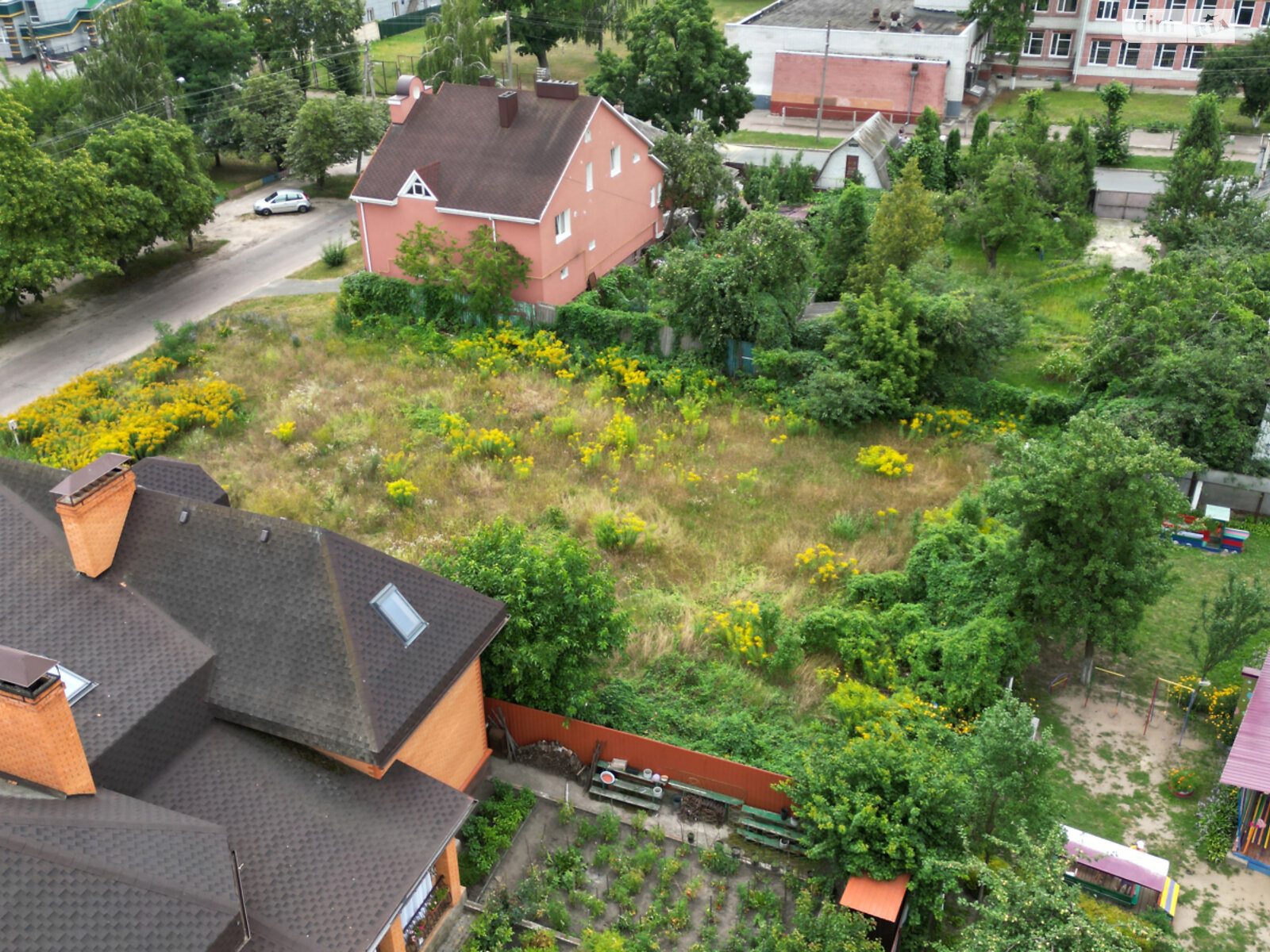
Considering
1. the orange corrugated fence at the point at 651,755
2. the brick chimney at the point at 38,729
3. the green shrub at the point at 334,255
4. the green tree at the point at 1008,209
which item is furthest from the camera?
the green shrub at the point at 334,255

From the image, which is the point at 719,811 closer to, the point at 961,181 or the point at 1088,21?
the point at 961,181

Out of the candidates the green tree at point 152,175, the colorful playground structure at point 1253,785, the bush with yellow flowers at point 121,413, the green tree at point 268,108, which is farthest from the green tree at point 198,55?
the colorful playground structure at point 1253,785

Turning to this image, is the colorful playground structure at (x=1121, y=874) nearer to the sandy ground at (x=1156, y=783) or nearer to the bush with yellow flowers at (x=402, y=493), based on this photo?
the sandy ground at (x=1156, y=783)

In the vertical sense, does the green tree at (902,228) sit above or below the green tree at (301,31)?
below

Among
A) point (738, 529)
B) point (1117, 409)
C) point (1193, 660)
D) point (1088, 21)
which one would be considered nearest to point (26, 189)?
point (738, 529)

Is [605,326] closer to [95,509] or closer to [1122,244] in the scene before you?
[95,509]

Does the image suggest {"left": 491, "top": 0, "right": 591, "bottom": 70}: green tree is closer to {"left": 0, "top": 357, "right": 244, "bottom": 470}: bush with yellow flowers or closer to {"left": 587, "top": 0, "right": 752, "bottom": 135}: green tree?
{"left": 587, "top": 0, "right": 752, "bottom": 135}: green tree
